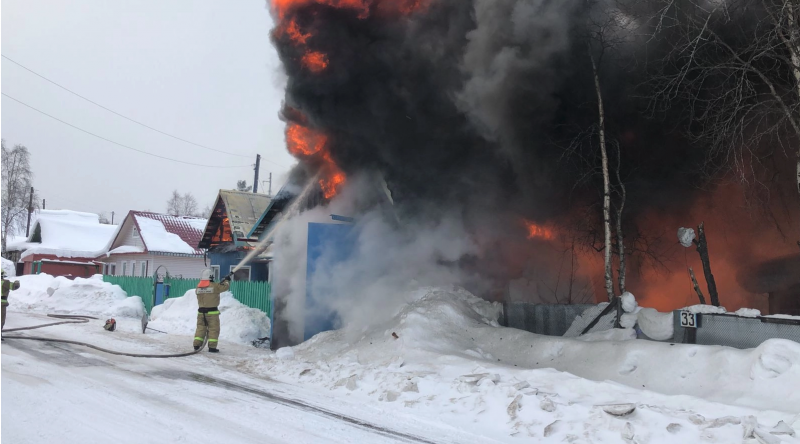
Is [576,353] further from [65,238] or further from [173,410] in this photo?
[65,238]

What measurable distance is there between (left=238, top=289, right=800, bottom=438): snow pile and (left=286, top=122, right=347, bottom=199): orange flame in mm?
5806

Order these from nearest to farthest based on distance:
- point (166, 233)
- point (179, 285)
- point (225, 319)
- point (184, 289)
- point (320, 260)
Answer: point (320, 260) < point (225, 319) < point (184, 289) < point (179, 285) < point (166, 233)

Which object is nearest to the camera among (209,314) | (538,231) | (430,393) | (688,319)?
(430,393)

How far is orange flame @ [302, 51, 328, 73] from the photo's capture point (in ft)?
44.0

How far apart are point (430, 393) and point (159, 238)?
30.3m

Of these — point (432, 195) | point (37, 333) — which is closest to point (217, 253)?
point (37, 333)

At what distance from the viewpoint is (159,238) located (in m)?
32.7

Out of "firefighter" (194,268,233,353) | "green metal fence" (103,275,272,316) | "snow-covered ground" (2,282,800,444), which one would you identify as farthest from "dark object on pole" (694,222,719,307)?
"green metal fence" (103,275,272,316)

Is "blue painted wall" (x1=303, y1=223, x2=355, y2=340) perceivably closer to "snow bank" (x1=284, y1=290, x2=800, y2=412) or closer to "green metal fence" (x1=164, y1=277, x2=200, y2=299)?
"snow bank" (x1=284, y1=290, x2=800, y2=412)

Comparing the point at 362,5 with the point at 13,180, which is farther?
the point at 13,180

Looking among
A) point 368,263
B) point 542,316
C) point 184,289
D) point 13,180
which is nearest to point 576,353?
point 542,316

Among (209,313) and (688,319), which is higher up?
(688,319)

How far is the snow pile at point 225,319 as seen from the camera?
1330cm

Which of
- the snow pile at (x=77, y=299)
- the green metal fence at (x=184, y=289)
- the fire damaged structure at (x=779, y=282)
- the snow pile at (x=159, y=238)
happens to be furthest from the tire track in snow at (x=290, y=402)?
the snow pile at (x=159, y=238)
